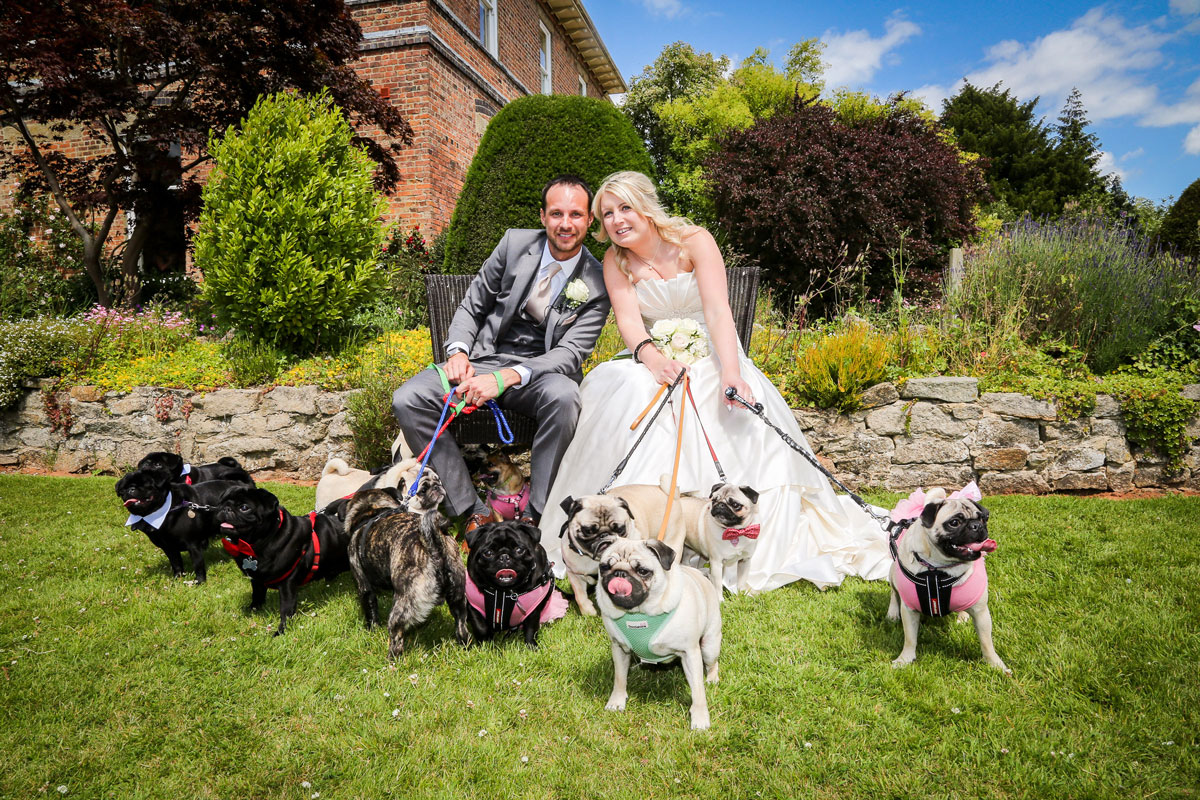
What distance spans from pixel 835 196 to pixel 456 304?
6.95 m

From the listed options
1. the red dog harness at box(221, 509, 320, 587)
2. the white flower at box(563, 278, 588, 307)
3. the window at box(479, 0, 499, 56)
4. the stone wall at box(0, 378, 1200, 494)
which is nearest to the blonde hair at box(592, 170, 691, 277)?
the white flower at box(563, 278, 588, 307)

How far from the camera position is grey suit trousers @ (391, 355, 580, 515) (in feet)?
13.5

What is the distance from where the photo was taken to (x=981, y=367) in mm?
5816

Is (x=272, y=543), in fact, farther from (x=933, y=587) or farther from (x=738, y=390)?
(x=933, y=587)

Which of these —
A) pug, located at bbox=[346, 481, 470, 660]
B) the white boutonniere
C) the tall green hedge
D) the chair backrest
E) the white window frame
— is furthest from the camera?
the white window frame

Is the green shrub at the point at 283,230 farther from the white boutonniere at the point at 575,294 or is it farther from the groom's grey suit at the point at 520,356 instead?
the white boutonniere at the point at 575,294

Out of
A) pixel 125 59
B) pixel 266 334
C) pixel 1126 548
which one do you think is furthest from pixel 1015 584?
pixel 125 59

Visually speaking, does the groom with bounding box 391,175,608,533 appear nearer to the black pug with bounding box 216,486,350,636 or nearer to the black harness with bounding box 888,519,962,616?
the black pug with bounding box 216,486,350,636

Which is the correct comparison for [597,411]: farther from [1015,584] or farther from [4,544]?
[4,544]

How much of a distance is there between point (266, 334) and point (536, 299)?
4.11 metres

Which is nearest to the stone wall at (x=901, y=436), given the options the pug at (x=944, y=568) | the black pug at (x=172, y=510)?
the black pug at (x=172, y=510)

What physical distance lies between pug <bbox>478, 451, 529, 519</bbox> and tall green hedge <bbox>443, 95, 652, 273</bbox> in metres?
4.44

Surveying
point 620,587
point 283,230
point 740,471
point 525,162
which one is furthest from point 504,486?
point 525,162

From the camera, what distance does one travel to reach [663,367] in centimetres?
410
